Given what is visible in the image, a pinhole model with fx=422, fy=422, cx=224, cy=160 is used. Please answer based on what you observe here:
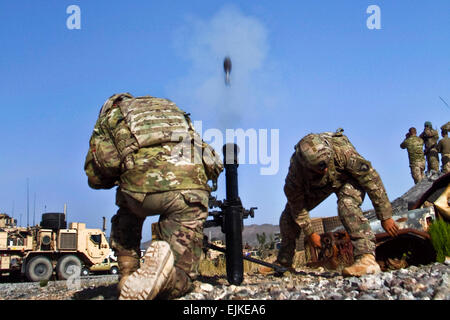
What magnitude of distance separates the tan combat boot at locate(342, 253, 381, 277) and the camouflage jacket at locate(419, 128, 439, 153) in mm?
11041

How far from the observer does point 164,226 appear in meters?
2.96

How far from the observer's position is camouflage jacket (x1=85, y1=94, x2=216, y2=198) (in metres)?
2.95

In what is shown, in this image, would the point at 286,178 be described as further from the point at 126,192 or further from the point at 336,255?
the point at 126,192

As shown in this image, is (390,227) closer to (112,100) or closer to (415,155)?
(112,100)

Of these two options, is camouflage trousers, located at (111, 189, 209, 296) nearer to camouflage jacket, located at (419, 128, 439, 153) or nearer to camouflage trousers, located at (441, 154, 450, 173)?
camouflage trousers, located at (441, 154, 450, 173)

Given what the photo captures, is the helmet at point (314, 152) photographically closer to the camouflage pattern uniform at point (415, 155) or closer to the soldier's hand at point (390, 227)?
the soldier's hand at point (390, 227)

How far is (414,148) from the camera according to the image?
13023 millimetres

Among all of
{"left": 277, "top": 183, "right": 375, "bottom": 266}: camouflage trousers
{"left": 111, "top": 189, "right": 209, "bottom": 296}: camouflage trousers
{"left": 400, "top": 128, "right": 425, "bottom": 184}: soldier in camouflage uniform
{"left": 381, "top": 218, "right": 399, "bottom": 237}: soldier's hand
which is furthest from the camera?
{"left": 400, "top": 128, "right": 425, "bottom": 184}: soldier in camouflage uniform

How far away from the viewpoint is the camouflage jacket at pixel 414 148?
42.5ft

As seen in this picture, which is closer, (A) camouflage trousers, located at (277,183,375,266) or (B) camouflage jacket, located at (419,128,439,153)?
(A) camouflage trousers, located at (277,183,375,266)

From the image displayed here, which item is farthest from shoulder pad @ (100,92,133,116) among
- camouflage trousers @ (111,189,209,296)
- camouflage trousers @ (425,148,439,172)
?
camouflage trousers @ (425,148,439,172)

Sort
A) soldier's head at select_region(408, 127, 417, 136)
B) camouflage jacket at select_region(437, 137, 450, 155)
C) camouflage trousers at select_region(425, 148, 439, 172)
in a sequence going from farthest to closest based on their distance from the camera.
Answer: camouflage trousers at select_region(425, 148, 439, 172)
soldier's head at select_region(408, 127, 417, 136)
camouflage jacket at select_region(437, 137, 450, 155)

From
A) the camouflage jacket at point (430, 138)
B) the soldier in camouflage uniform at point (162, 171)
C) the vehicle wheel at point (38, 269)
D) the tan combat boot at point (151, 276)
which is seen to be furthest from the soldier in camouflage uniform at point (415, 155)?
the vehicle wheel at point (38, 269)
